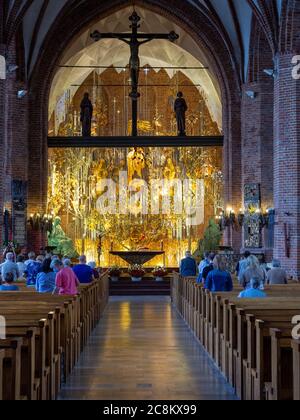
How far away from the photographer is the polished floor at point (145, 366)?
9570mm

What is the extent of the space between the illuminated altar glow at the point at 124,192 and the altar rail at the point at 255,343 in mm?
24508

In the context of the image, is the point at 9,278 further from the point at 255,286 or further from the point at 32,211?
the point at 32,211

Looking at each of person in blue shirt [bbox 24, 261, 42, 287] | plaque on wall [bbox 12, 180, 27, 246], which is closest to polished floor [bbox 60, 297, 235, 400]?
person in blue shirt [bbox 24, 261, 42, 287]

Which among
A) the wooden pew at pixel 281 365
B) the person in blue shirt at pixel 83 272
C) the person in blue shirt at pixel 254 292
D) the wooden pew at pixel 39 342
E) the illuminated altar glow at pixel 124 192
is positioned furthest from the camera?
the illuminated altar glow at pixel 124 192

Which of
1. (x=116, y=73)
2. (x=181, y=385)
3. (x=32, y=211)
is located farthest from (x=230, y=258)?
(x=116, y=73)

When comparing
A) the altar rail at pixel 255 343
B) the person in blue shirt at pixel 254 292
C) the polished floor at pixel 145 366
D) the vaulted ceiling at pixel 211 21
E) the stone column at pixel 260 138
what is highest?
the vaulted ceiling at pixel 211 21

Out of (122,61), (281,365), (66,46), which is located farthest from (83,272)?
(122,61)

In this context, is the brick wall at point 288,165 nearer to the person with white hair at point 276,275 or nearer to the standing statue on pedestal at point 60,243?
the person with white hair at point 276,275

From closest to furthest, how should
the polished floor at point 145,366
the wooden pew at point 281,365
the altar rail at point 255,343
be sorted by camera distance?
the wooden pew at point 281,365 → the altar rail at point 255,343 → the polished floor at point 145,366

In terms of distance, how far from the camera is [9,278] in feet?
42.8

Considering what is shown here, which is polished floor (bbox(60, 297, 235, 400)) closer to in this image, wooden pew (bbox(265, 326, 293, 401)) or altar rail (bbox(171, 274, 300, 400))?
altar rail (bbox(171, 274, 300, 400))

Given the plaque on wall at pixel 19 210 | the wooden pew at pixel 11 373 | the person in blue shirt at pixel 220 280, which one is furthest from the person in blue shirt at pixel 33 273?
A: the plaque on wall at pixel 19 210

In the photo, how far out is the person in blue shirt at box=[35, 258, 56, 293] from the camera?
14.3 meters

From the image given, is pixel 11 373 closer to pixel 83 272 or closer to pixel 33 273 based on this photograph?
pixel 33 273
